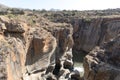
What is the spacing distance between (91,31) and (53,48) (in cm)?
2935

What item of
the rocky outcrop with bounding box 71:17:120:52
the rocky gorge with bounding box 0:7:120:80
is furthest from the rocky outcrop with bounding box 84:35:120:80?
the rocky outcrop with bounding box 71:17:120:52

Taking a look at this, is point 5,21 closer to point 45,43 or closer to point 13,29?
point 13,29

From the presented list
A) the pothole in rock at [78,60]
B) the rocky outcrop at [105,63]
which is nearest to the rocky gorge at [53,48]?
the rocky outcrop at [105,63]

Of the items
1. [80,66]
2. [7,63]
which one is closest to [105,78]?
[7,63]

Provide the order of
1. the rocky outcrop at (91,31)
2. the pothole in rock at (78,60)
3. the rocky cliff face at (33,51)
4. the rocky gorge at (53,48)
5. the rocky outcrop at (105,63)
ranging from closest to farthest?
the rocky outcrop at (105,63)
the rocky gorge at (53,48)
the rocky cliff face at (33,51)
the pothole in rock at (78,60)
the rocky outcrop at (91,31)

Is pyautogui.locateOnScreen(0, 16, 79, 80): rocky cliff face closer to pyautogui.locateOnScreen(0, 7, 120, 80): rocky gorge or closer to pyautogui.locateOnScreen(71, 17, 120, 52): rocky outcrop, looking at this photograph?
pyautogui.locateOnScreen(0, 7, 120, 80): rocky gorge

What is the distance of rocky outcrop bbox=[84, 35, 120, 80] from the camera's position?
14945 millimetres

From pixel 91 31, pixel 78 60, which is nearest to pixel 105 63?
pixel 78 60

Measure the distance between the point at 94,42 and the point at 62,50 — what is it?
68.6ft

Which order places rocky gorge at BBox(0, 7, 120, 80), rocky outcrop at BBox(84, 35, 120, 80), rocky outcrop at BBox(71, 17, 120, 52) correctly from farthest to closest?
rocky outcrop at BBox(71, 17, 120, 52), rocky gorge at BBox(0, 7, 120, 80), rocky outcrop at BBox(84, 35, 120, 80)

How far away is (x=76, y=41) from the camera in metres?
63.6

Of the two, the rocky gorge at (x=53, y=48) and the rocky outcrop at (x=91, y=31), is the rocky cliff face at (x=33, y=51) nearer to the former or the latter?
the rocky gorge at (x=53, y=48)

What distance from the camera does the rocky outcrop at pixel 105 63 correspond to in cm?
1495

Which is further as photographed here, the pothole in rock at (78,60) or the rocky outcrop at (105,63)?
the pothole in rock at (78,60)
